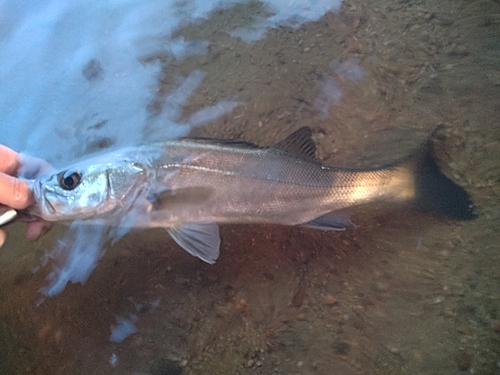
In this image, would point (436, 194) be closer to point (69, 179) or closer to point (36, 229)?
point (69, 179)

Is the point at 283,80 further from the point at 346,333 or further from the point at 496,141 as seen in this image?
the point at 346,333

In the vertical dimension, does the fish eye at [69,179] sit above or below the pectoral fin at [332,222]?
above

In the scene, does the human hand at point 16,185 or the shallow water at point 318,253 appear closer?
the human hand at point 16,185

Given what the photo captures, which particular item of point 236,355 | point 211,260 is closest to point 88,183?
point 211,260

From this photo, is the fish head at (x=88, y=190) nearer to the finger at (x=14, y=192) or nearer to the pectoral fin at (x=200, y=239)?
the finger at (x=14, y=192)

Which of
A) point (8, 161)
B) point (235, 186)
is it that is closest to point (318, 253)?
point (235, 186)

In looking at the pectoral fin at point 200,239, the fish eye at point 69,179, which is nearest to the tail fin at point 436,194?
the pectoral fin at point 200,239
